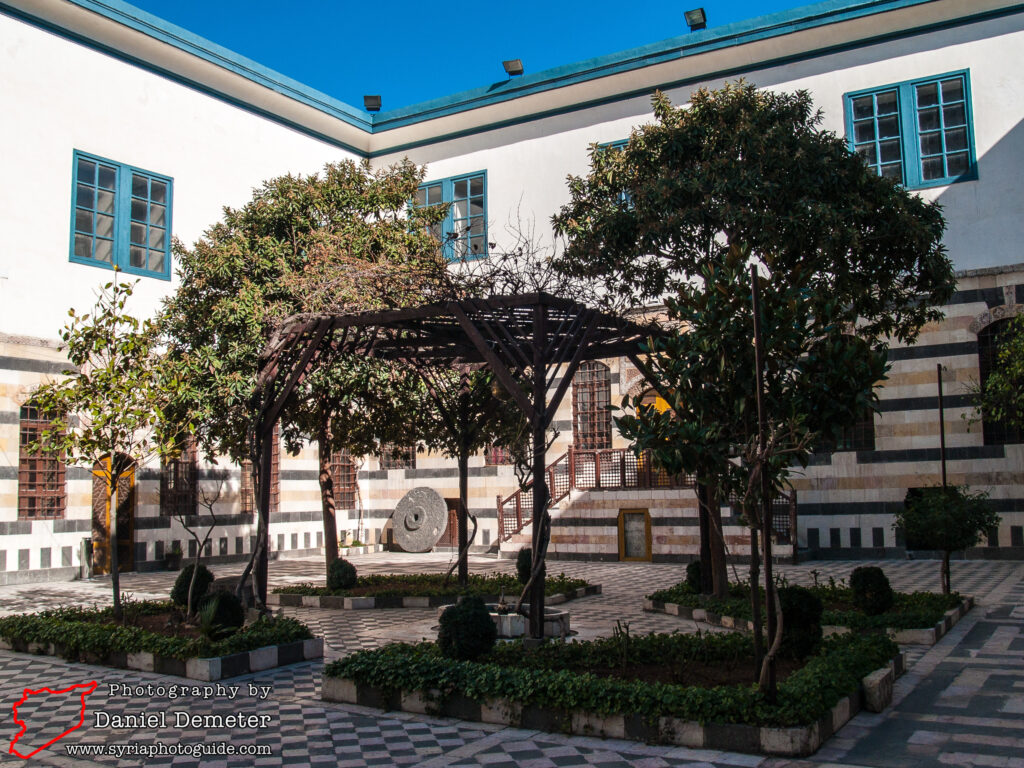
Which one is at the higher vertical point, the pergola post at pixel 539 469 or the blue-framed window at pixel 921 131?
the blue-framed window at pixel 921 131

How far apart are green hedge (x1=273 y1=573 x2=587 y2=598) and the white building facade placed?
5.97 meters

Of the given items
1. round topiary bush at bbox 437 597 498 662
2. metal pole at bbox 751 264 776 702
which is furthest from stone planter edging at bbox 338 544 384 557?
metal pole at bbox 751 264 776 702

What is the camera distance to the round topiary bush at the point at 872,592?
36.8 feet

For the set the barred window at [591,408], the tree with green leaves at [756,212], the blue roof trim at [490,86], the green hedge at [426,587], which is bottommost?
the green hedge at [426,587]

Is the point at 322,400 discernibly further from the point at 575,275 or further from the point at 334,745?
the point at 334,745

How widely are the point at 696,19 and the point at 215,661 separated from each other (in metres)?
19.0

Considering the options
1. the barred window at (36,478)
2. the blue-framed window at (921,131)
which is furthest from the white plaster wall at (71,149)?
the blue-framed window at (921,131)

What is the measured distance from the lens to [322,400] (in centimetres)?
1542

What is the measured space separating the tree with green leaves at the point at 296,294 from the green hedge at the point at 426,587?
0.88m

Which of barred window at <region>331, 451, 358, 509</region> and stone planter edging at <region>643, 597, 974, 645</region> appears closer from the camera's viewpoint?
stone planter edging at <region>643, 597, 974, 645</region>

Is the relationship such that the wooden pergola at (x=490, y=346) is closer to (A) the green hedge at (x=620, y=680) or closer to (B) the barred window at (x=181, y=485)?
(A) the green hedge at (x=620, y=680)

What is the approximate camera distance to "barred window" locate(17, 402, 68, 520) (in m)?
17.9

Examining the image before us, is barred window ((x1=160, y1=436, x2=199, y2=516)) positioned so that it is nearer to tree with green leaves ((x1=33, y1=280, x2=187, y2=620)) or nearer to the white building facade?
the white building facade

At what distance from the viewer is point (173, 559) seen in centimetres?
2067
